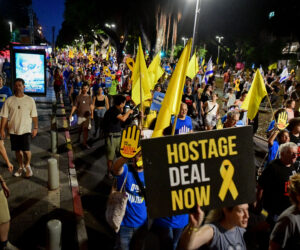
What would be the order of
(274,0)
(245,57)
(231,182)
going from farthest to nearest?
1. (245,57)
2. (274,0)
3. (231,182)

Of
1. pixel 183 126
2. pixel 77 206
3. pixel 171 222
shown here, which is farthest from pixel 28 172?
pixel 171 222

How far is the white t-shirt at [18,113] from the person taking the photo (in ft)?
17.9

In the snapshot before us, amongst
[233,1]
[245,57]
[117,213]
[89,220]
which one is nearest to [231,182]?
[117,213]

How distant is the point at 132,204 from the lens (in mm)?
3199

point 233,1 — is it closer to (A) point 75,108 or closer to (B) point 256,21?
(B) point 256,21

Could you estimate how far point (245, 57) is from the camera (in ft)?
151

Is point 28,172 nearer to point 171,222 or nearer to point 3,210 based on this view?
point 3,210

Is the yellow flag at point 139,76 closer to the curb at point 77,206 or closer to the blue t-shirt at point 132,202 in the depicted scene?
the curb at point 77,206

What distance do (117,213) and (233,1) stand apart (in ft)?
Answer: 143

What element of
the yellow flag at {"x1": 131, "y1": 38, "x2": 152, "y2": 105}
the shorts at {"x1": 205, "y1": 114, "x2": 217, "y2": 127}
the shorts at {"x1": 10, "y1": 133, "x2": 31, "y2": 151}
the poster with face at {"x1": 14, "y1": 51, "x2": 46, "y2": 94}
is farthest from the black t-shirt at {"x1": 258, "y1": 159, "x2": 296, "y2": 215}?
the poster with face at {"x1": 14, "y1": 51, "x2": 46, "y2": 94}

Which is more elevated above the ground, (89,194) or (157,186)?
(157,186)

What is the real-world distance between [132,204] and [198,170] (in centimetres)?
122

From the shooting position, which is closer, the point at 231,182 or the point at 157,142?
the point at 157,142

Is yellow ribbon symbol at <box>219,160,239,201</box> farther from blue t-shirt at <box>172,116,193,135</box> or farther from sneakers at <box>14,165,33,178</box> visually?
sneakers at <box>14,165,33,178</box>
